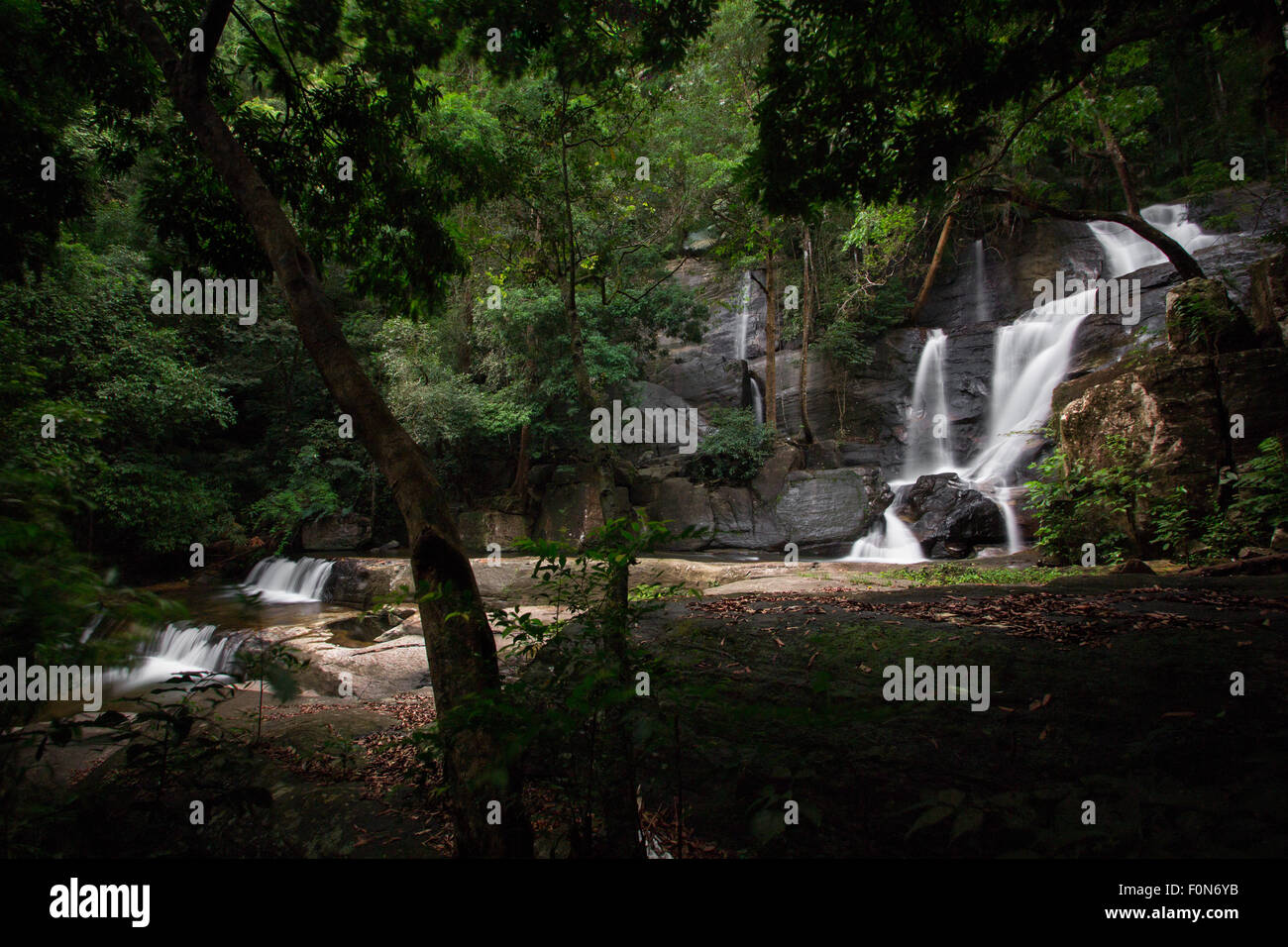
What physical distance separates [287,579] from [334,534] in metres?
4.21

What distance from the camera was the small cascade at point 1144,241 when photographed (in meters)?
19.8

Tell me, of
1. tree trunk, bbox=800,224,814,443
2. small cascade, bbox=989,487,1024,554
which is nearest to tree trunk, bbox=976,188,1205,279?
small cascade, bbox=989,487,1024,554

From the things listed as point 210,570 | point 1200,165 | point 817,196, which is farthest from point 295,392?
point 1200,165

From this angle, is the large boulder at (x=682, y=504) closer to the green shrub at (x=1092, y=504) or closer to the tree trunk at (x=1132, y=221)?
the green shrub at (x=1092, y=504)

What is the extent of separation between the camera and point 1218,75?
24.5 metres

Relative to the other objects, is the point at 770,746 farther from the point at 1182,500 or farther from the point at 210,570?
the point at 210,570

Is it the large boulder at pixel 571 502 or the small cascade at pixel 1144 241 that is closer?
the large boulder at pixel 571 502

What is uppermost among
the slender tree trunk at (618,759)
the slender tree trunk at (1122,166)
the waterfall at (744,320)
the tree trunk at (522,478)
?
the waterfall at (744,320)

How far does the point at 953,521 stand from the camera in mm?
14047

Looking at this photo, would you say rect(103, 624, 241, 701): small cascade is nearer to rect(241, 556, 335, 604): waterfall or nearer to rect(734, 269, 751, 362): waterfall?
rect(241, 556, 335, 604): waterfall

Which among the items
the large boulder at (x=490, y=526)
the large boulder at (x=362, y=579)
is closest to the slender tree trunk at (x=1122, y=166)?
the large boulder at (x=362, y=579)

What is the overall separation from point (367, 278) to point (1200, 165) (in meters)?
12.3

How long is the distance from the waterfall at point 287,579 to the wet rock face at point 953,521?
15313 mm
